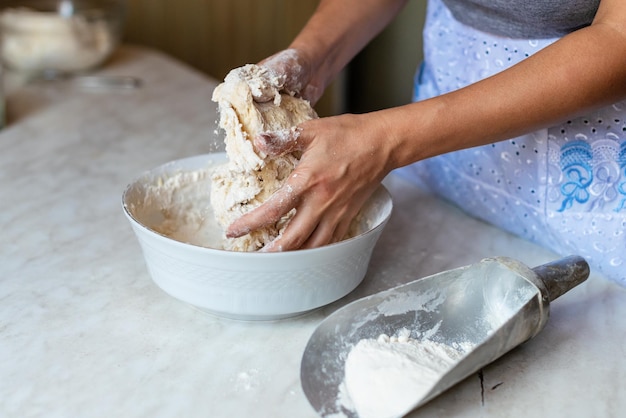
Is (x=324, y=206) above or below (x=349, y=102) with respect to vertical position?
above

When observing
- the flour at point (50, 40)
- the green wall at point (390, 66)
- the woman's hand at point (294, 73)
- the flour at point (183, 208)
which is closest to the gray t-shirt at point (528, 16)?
the woman's hand at point (294, 73)

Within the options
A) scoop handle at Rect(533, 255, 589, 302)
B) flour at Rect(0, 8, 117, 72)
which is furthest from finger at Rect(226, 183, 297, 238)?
flour at Rect(0, 8, 117, 72)

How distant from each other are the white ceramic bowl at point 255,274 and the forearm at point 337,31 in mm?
365

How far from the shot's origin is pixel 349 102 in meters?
3.48

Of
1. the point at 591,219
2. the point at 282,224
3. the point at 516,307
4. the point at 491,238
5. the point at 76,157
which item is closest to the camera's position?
the point at 516,307

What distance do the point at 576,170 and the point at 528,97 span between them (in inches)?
9.6

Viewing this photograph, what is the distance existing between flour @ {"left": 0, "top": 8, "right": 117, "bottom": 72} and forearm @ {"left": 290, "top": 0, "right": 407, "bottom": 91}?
0.91 m

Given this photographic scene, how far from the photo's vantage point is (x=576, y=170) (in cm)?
109

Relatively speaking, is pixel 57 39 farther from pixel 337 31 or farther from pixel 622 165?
pixel 622 165

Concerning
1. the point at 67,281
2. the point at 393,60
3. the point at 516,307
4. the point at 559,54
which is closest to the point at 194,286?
the point at 67,281

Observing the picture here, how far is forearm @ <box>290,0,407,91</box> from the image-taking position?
120 cm

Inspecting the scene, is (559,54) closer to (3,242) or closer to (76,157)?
(3,242)

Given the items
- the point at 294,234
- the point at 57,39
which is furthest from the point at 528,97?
the point at 57,39

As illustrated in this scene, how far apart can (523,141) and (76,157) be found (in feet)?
2.99
